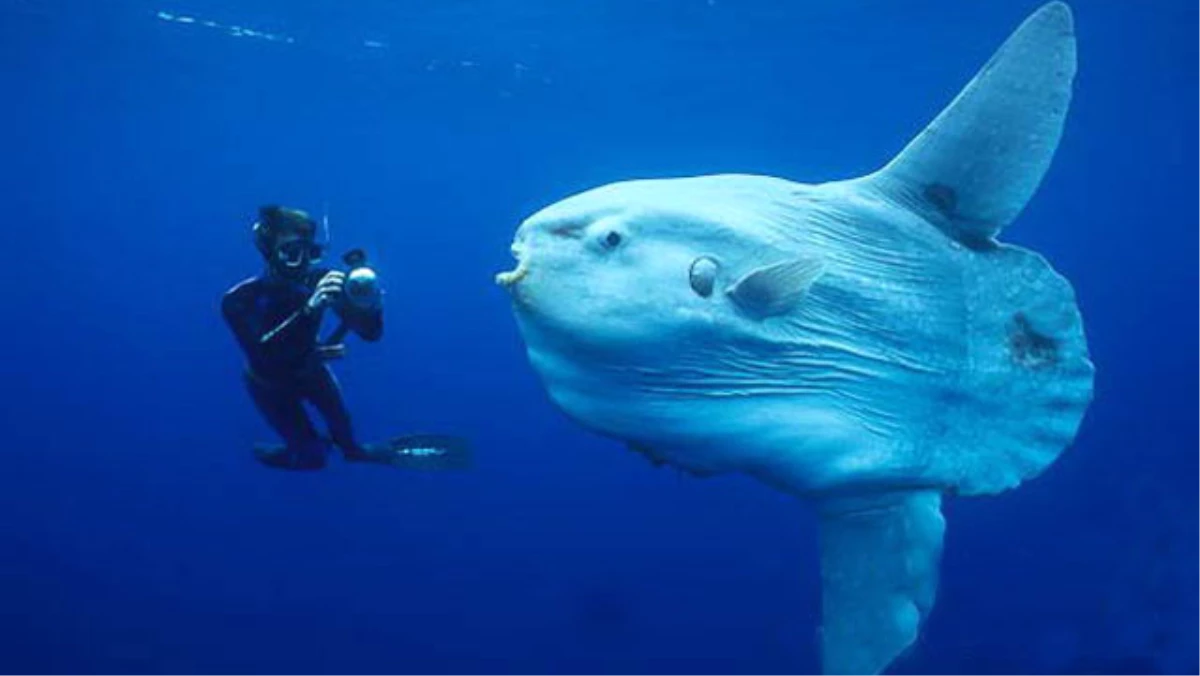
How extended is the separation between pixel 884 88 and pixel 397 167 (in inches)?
927

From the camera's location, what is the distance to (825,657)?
11.0 ft

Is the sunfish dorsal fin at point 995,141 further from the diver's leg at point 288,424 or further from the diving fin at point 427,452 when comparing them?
the diver's leg at point 288,424

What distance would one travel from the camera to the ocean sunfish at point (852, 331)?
8.30 ft

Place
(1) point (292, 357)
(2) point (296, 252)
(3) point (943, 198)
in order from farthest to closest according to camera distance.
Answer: (1) point (292, 357) < (2) point (296, 252) < (3) point (943, 198)

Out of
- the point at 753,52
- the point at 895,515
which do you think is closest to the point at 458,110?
the point at 753,52

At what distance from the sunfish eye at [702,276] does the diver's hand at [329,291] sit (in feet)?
7.98

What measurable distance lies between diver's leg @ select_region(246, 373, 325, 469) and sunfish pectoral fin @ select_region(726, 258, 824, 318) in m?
3.81

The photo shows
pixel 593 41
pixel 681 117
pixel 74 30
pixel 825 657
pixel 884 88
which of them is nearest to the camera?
pixel 825 657

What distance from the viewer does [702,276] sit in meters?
2.58

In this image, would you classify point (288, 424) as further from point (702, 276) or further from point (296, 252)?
point (702, 276)

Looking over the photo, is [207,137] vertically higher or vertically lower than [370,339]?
lower

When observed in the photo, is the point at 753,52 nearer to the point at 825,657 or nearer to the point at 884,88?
the point at 884,88

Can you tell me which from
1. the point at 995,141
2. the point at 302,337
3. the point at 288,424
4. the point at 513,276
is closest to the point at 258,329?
the point at 302,337

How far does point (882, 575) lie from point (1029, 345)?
971mm
